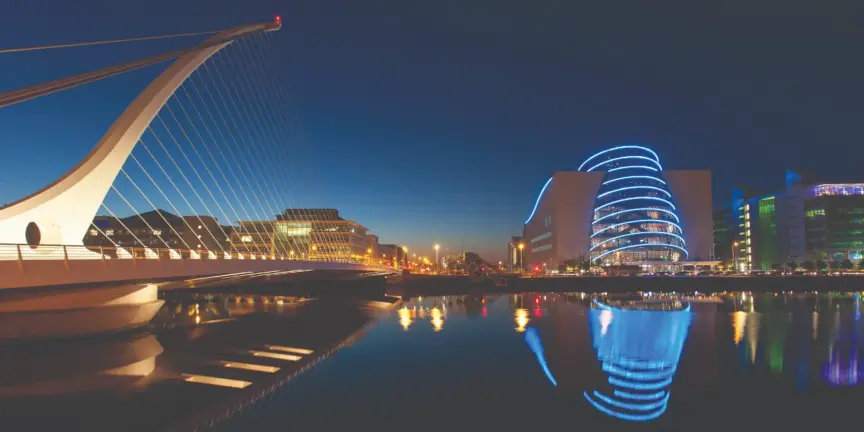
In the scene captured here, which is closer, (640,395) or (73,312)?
(640,395)

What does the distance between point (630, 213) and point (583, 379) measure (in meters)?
80.4

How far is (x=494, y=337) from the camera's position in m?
27.0

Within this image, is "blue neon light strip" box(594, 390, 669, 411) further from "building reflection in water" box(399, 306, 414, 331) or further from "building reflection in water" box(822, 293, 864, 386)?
"building reflection in water" box(399, 306, 414, 331)

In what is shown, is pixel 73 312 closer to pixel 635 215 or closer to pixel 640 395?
pixel 640 395

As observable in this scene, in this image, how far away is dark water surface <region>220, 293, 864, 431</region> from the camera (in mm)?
13250

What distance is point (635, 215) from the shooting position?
92.9 metres

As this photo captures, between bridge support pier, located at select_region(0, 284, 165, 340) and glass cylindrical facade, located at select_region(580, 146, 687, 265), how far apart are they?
80381mm

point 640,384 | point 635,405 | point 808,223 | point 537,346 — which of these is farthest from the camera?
point 808,223

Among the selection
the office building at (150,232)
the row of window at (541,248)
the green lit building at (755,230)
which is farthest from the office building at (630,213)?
the office building at (150,232)

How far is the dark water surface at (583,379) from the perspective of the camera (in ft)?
43.5

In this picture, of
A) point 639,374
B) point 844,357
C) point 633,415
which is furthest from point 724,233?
point 633,415

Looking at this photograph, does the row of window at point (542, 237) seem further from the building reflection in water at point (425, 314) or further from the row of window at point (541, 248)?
the building reflection in water at point (425, 314)

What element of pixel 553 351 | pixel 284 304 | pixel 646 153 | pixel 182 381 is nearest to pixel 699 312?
pixel 553 351

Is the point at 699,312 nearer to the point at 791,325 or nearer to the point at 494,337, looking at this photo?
the point at 791,325
